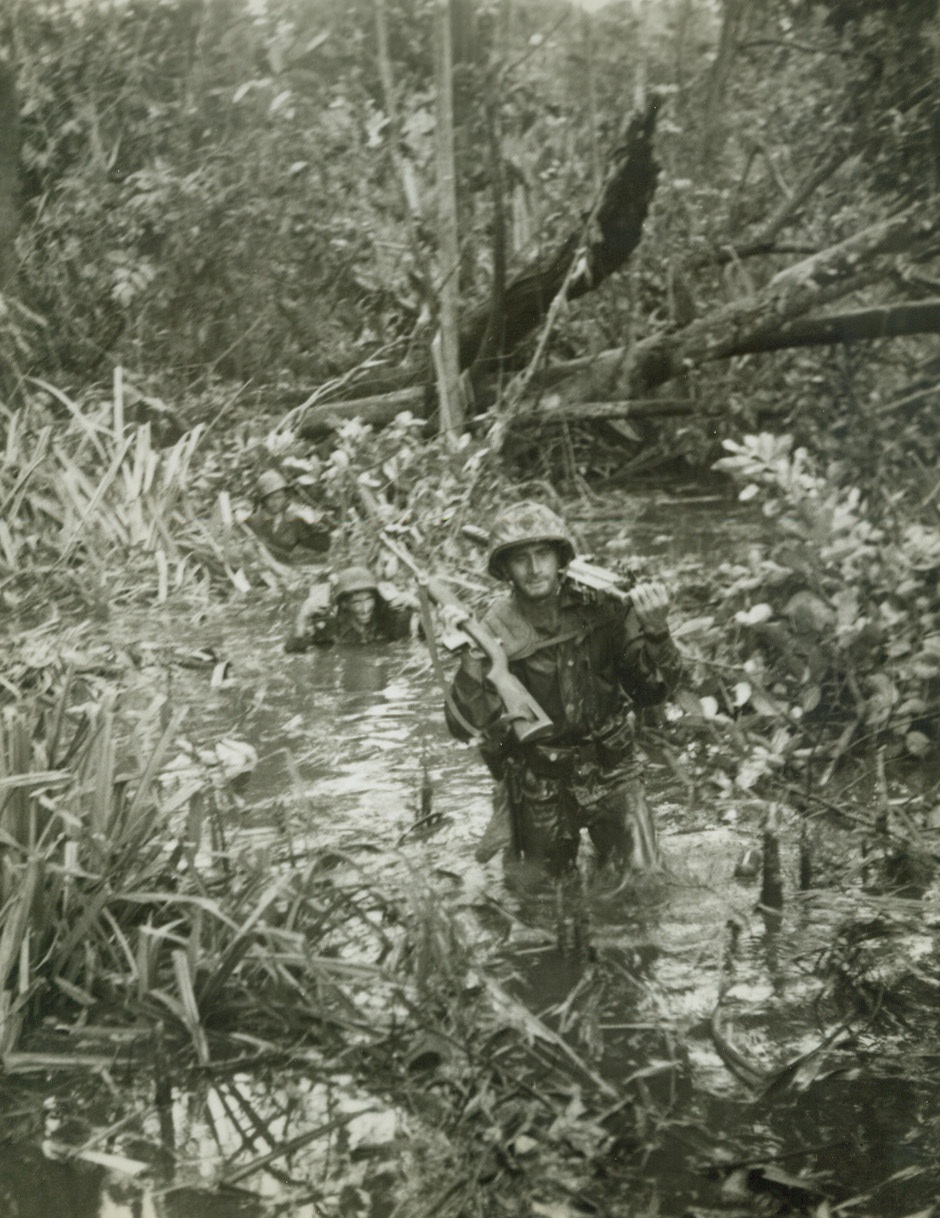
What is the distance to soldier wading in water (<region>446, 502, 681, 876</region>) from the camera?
2328 millimetres

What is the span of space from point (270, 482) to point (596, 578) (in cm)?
72

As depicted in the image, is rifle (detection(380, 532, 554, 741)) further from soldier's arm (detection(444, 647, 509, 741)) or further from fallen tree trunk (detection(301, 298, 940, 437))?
fallen tree trunk (detection(301, 298, 940, 437))

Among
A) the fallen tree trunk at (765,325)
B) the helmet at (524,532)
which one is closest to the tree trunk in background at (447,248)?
the fallen tree trunk at (765,325)

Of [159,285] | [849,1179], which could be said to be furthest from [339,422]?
[849,1179]

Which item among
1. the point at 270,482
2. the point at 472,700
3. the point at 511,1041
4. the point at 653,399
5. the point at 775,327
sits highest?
the point at 775,327

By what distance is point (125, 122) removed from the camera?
270 cm

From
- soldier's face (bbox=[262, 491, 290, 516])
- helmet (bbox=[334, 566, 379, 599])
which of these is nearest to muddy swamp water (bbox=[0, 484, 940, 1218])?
helmet (bbox=[334, 566, 379, 599])

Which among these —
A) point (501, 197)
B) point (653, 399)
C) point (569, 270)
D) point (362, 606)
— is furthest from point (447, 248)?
point (362, 606)

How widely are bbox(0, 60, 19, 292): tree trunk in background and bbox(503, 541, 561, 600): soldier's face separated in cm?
126

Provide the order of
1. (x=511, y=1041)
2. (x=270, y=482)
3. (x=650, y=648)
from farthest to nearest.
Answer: (x=270, y=482)
(x=650, y=648)
(x=511, y=1041)

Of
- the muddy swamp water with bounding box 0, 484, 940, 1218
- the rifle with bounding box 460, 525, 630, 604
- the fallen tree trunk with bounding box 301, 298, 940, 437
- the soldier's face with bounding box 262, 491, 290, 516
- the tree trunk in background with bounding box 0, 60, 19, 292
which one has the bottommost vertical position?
the muddy swamp water with bounding box 0, 484, 940, 1218

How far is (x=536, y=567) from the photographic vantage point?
93.9 inches

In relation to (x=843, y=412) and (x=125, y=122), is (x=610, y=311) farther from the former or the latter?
(x=125, y=122)

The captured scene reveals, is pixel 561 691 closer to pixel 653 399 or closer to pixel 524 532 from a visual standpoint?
pixel 524 532
